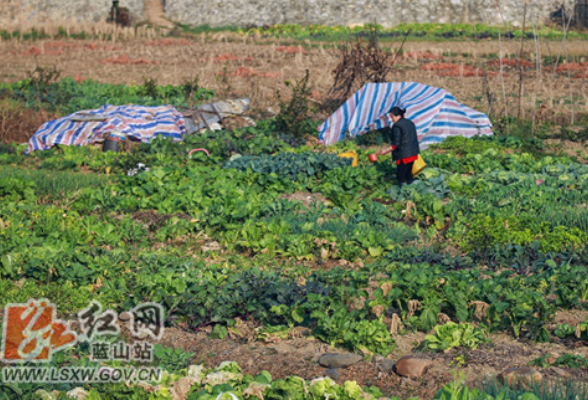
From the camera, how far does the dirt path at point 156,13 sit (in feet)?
103

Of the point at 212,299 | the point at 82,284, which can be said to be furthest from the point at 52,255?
the point at 212,299

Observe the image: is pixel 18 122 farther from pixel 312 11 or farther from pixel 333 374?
pixel 312 11

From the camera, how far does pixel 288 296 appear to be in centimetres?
617

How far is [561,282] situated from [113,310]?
3.58 m

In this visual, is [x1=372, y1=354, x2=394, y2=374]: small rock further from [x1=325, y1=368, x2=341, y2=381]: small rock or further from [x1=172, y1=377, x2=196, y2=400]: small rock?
[x1=172, y1=377, x2=196, y2=400]: small rock

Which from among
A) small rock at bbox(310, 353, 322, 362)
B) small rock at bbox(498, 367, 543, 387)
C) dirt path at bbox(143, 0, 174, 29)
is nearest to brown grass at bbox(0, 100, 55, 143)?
small rock at bbox(310, 353, 322, 362)

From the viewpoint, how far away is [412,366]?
16.4ft

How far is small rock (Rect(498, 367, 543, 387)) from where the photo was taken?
14.8 ft

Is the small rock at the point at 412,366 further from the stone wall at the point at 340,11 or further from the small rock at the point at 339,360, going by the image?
the stone wall at the point at 340,11

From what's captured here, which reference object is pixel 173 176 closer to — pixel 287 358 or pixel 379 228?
pixel 379 228

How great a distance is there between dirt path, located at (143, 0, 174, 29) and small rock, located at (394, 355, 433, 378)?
2736 cm

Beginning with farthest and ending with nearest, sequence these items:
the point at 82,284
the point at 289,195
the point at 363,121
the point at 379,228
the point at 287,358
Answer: the point at 363,121
the point at 289,195
the point at 379,228
the point at 82,284
the point at 287,358

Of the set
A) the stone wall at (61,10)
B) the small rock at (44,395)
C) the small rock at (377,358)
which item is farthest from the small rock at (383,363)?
the stone wall at (61,10)

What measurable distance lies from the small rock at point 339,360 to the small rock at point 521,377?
95 centimetres
